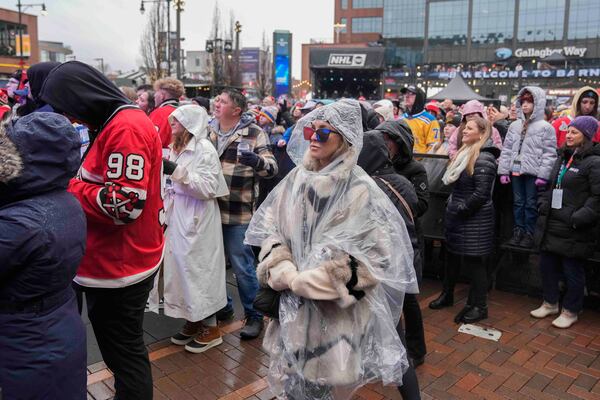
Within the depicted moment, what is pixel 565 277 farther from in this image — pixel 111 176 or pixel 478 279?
pixel 111 176

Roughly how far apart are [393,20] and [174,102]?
7134cm

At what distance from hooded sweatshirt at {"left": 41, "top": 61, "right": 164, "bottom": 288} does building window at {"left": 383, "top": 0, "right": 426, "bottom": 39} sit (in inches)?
2808

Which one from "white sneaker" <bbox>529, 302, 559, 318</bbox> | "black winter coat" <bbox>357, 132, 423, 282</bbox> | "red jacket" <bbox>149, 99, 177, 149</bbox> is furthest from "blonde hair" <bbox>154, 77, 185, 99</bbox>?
"white sneaker" <bbox>529, 302, 559, 318</bbox>

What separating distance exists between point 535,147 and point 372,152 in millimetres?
3556

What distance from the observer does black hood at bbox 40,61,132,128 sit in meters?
2.59

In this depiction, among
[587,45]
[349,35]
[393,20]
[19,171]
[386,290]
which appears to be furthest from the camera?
[349,35]

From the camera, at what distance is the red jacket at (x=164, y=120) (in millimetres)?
5035

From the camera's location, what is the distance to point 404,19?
70.5 meters

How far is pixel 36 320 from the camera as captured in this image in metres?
1.98

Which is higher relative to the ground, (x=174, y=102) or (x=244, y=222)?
(x=174, y=102)

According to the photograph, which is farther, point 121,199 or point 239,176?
point 239,176

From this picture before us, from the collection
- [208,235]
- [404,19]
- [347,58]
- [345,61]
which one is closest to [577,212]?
[208,235]

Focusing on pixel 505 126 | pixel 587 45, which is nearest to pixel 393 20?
pixel 587 45

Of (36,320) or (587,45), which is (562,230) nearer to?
(36,320)
